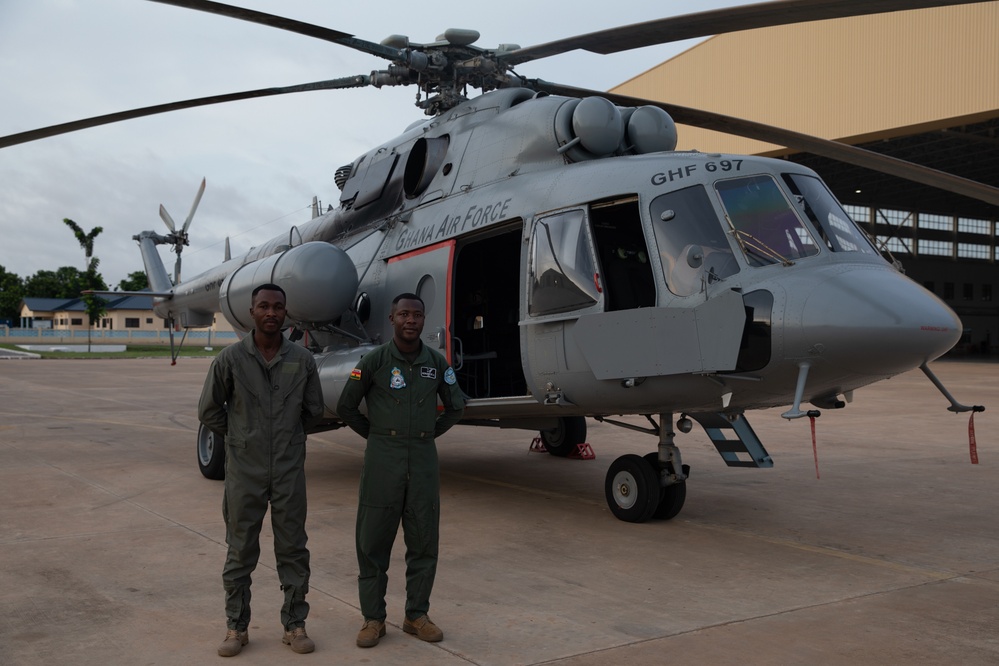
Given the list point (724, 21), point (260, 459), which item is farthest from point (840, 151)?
point (260, 459)

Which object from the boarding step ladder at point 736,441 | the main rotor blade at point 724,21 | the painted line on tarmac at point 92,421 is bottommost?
the painted line on tarmac at point 92,421

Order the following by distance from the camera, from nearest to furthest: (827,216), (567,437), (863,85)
→ 1. (827,216)
2. (567,437)
3. (863,85)

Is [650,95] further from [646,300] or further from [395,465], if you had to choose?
[395,465]

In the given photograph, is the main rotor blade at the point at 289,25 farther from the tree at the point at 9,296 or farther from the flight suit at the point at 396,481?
the tree at the point at 9,296

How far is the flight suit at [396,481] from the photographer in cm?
426

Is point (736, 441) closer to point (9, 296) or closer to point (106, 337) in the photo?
point (106, 337)

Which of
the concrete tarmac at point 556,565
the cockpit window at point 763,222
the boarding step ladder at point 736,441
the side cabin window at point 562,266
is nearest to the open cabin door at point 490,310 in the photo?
the concrete tarmac at point 556,565

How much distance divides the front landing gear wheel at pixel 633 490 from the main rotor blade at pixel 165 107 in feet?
15.5

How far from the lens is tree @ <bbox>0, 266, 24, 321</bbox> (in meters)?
97.9

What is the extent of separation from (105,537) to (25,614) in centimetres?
187

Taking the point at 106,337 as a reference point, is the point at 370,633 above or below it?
below

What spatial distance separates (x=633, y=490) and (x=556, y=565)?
150 cm

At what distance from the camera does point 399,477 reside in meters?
4.27

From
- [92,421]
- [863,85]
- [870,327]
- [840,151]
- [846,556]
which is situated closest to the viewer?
[870,327]
